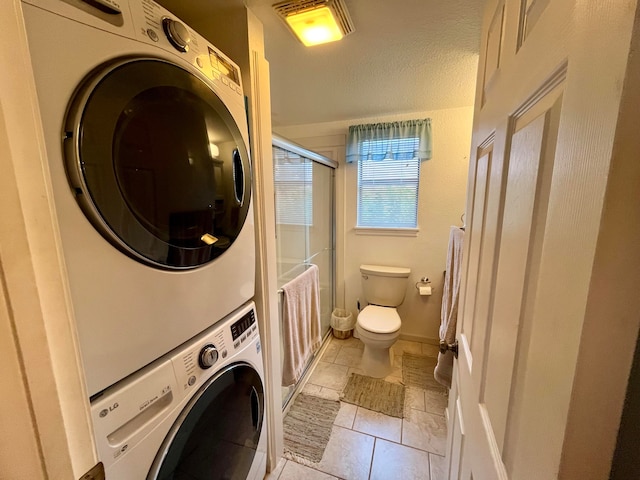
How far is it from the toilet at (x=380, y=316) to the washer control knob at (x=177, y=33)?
192 cm

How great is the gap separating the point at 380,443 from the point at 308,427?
1.45 ft

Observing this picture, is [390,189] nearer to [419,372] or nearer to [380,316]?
[380,316]

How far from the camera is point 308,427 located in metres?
1.63

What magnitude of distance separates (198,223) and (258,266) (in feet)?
1.45

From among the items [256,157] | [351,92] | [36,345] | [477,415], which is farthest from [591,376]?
[351,92]

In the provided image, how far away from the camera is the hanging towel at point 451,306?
133 cm

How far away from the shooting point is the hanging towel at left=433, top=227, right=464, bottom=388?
1.33 metres

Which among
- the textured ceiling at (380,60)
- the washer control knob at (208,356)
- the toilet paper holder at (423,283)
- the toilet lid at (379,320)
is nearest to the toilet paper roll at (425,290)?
the toilet paper holder at (423,283)

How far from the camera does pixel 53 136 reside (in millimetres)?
451

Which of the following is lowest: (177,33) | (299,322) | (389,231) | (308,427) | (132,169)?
(308,427)

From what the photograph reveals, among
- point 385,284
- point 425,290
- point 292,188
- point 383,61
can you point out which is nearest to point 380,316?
point 385,284

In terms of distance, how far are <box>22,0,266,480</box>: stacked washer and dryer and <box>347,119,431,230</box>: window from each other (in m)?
1.67

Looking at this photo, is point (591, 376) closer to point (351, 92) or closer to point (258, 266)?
point (258, 266)

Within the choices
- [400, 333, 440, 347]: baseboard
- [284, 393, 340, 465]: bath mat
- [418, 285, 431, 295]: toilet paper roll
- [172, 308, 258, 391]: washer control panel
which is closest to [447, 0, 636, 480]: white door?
[172, 308, 258, 391]: washer control panel
